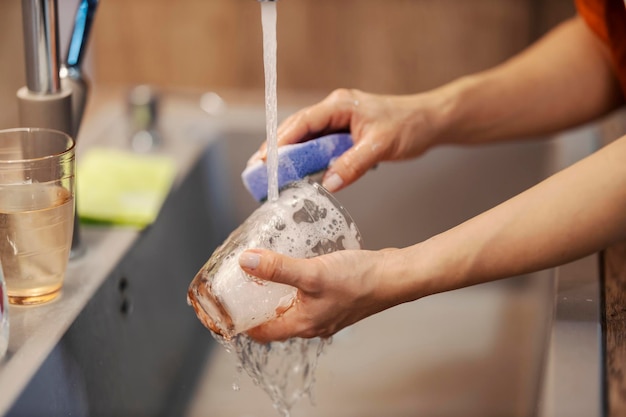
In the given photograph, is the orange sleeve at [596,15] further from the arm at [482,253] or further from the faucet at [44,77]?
the faucet at [44,77]

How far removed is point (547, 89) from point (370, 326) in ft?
1.17

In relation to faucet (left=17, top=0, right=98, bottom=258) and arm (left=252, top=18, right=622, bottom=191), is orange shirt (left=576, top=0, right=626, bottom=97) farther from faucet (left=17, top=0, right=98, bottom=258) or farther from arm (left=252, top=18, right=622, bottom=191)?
faucet (left=17, top=0, right=98, bottom=258)

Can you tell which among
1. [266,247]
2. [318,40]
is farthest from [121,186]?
[318,40]

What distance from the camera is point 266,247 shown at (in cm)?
63

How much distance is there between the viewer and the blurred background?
1657 mm

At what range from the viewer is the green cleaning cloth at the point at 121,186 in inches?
33.7

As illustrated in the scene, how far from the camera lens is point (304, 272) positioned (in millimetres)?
586

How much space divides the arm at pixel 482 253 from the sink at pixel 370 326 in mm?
65

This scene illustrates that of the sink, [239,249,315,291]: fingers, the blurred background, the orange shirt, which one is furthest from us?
the blurred background

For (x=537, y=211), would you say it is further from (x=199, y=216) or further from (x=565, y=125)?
(x=199, y=216)

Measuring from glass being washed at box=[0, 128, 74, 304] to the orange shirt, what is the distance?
0.52 meters

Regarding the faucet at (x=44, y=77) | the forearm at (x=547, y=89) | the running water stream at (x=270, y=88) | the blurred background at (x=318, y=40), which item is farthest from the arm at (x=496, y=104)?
the blurred background at (x=318, y=40)

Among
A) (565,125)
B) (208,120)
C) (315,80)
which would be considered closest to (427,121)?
(565,125)

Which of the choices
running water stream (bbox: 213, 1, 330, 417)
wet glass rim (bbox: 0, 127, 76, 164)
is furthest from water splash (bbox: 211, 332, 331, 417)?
wet glass rim (bbox: 0, 127, 76, 164)
